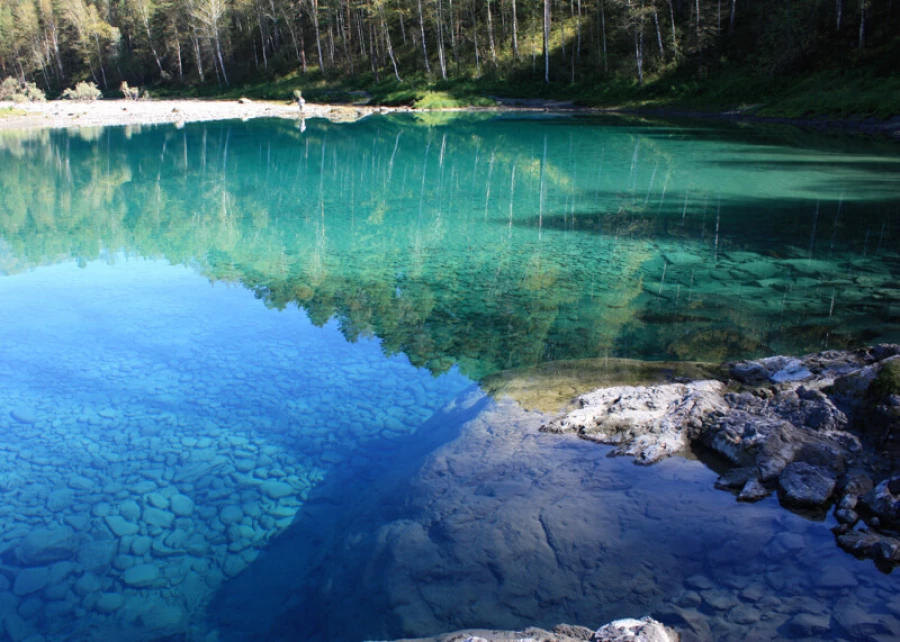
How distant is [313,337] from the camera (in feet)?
38.3

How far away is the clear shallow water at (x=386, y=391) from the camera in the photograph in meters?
5.51

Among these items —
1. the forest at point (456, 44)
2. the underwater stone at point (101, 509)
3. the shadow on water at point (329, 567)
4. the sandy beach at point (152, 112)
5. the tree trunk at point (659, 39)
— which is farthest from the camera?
the sandy beach at point (152, 112)

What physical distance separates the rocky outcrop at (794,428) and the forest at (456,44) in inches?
1389

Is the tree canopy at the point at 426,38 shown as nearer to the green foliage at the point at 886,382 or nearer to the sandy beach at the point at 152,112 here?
the sandy beach at the point at 152,112

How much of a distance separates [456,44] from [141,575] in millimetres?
71643

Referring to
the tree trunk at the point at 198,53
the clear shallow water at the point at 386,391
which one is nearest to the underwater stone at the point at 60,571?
the clear shallow water at the point at 386,391

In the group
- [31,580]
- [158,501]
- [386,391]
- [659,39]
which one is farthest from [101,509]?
[659,39]

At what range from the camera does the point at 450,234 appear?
58.7ft

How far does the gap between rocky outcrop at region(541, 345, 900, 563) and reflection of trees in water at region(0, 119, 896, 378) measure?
2074 mm

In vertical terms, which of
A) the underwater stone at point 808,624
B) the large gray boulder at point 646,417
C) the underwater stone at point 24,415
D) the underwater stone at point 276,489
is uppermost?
the large gray boulder at point 646,417

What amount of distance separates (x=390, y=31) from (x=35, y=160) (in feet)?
178

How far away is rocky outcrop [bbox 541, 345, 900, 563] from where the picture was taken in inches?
233

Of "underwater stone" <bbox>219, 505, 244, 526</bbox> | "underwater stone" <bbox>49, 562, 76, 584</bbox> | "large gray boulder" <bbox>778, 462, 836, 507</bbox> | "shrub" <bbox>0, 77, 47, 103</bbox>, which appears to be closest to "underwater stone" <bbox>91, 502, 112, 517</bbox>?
"underwater stone" <bbox>49, 562, 76, 584</bbox>

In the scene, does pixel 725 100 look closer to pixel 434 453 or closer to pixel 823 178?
pixel 823 178
